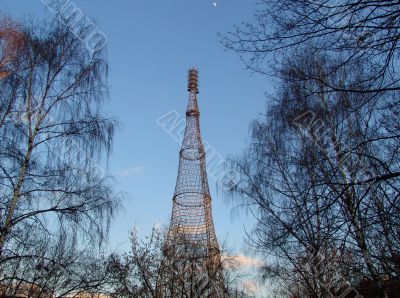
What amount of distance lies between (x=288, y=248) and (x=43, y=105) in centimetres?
583

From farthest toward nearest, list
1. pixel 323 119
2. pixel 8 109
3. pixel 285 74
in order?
pixel 323 119 < pixel 8 109 < pixel 285 74

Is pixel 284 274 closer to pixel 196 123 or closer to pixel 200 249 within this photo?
pixel 200 249

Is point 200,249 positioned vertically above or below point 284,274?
above

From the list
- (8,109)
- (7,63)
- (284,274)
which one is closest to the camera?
(8,109)

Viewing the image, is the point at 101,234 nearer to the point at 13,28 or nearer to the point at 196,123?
the point at 13,28

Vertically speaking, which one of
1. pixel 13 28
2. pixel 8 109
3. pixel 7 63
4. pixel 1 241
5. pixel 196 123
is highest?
pixel 196 123

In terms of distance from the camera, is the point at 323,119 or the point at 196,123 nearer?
the point at 323,119

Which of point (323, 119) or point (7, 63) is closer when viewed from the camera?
point (7, 63)

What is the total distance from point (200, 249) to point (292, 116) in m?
7.31

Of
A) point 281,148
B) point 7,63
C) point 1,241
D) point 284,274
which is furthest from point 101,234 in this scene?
point 284,274

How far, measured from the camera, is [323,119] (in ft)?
28.1

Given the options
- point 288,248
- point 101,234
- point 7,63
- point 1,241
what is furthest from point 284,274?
point 7,63

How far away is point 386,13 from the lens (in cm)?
362

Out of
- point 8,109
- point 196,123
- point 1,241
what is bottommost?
point 1,241
